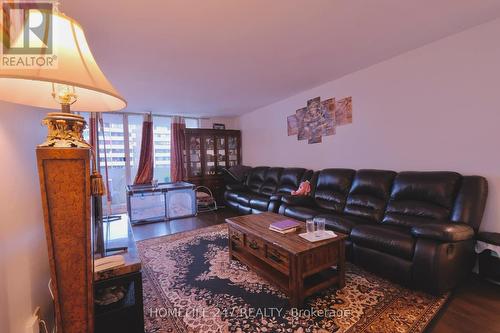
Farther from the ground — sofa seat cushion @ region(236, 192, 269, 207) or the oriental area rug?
sofa seat cushion @ region(236, 192, 269, 207)

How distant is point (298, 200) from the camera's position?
10.1 feet

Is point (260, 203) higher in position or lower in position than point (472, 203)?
lower

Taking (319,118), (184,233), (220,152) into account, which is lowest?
(184,233)

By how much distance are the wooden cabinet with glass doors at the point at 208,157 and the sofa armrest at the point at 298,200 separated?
8.09 feet

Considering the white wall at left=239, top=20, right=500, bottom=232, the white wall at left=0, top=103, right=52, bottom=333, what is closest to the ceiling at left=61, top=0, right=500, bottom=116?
the white wall at left=239, top=20, right=500, bottom=232

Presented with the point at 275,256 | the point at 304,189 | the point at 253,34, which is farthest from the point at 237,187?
the point at 253,34

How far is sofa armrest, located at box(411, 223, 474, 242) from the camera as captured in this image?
1.63 metres

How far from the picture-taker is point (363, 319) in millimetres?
1500

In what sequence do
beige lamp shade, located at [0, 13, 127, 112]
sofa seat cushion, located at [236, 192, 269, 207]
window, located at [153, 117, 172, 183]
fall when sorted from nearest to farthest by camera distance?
beige lamp shade, located at [0, 13, 127, 112] < sofa seat cushion, located at [236, 192, 269, 207] < window, located at [153, 117, 172, 183]

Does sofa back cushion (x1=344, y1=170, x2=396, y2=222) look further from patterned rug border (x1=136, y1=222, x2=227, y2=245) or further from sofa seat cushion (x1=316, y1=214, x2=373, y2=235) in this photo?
patterned rug border (x1=136, y1=222, x2=227, y2=245)

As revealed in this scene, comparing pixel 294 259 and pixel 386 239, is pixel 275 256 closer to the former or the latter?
pixel 294 259

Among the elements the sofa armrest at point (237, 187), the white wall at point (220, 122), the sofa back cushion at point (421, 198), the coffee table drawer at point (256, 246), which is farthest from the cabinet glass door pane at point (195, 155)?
the sofa back cushion at point (421, 198)

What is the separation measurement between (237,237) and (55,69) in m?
2.03

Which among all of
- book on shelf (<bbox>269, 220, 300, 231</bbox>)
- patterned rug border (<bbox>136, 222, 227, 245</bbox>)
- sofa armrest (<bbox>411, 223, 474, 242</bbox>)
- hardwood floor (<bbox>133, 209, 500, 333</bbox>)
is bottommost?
patterned rug border (<bbox>136, 222, 227, 245</bbox>)
